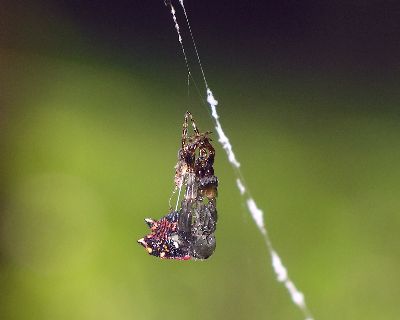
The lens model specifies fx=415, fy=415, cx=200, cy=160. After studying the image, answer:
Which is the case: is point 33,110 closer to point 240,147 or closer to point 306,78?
point 240,147

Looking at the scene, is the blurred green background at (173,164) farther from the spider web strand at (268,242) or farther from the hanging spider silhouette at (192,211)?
the hanging spider silhouette at (192,211)

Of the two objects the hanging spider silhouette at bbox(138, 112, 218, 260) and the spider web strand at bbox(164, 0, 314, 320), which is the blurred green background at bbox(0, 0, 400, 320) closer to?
the spider web strand at bbox(164, 0, 314, 320)

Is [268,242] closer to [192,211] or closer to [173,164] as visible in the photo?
[173,164]

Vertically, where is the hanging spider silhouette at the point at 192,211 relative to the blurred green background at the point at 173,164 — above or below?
below

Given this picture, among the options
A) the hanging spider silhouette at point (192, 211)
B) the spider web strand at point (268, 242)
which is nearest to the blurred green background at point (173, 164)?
the spider web strand at point (268, 242)

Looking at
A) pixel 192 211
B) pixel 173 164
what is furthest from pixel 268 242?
pixel 192 211

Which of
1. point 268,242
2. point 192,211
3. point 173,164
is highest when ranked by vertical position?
point 173,164
